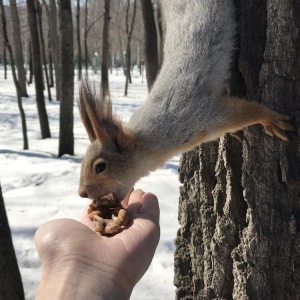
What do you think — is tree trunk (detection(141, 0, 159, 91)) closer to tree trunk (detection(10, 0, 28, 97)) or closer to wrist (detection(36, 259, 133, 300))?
tree trunk (detection(10, 0, 28, 97))

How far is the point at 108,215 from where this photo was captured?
2.02 metres

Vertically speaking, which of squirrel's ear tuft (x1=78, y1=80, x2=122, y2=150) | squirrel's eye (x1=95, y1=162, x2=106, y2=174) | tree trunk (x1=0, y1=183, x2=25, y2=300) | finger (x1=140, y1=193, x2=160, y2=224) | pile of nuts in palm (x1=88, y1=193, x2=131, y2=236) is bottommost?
tree trunk (x1=0, y1=183, x2=25, y2=300)

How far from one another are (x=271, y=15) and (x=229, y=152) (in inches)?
24.1

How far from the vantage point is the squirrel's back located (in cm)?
207

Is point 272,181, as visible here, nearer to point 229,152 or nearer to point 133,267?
point 229,152

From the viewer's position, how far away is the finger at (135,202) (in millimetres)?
1954

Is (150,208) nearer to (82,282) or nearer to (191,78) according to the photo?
(82,282)

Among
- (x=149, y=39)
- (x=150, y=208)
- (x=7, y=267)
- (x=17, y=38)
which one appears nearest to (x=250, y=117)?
(x=150, y=208)

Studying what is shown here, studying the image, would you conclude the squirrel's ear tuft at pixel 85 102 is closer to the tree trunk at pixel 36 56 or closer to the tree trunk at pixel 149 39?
the tree trunk at pixel 149 39

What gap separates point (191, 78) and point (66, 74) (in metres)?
Result: 4.63

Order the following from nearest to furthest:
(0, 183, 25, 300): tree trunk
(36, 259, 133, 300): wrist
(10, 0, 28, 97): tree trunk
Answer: (36, 259, 133, 300): wrist, (0, 183, 25, 300): tree trunk, (10, 0, 28, 97): tree trunk

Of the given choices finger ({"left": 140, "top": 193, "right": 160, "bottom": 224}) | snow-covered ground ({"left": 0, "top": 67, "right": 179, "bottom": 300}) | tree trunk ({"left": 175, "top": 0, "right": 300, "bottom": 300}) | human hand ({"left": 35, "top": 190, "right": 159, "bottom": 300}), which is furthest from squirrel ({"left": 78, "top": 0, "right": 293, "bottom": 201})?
snow-covered ground ({"left": 0, "top": 67, "right": 179, "bottom": 300})

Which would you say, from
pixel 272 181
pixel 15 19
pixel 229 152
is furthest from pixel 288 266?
pixel 15 19

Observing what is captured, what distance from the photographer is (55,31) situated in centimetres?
1201
